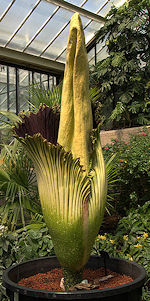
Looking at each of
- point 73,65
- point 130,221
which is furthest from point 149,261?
point 73,65

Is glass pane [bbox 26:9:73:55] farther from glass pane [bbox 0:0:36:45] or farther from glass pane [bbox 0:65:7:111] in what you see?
glass pane [bbox 0:65:7:111]

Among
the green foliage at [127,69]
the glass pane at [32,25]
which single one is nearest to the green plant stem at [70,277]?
the green foliage at [127,69]

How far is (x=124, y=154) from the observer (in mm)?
5094

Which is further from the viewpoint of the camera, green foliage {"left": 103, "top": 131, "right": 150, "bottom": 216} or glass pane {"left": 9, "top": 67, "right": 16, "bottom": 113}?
glass pane {"left": 9, "top": 67, "right": 16, "bottom": 113}

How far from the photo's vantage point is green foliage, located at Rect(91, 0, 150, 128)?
29.3ft

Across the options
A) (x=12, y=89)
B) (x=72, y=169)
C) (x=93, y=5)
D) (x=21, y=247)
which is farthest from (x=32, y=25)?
(x=72, y=169)

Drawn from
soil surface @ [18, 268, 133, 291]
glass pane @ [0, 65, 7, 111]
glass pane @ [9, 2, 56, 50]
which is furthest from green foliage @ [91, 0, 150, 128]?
soil surface @ [18, 268, 133, 291]

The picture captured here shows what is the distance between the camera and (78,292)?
54.2 inches

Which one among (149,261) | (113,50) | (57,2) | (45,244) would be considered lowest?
(149,261)

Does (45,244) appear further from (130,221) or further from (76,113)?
(76,113)

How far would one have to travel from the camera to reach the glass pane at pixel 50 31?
34.6 ft

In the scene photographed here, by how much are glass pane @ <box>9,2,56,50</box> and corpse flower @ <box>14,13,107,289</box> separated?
29.6 feet

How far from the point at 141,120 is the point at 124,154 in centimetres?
373

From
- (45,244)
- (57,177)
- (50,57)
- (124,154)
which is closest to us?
(57,177)
